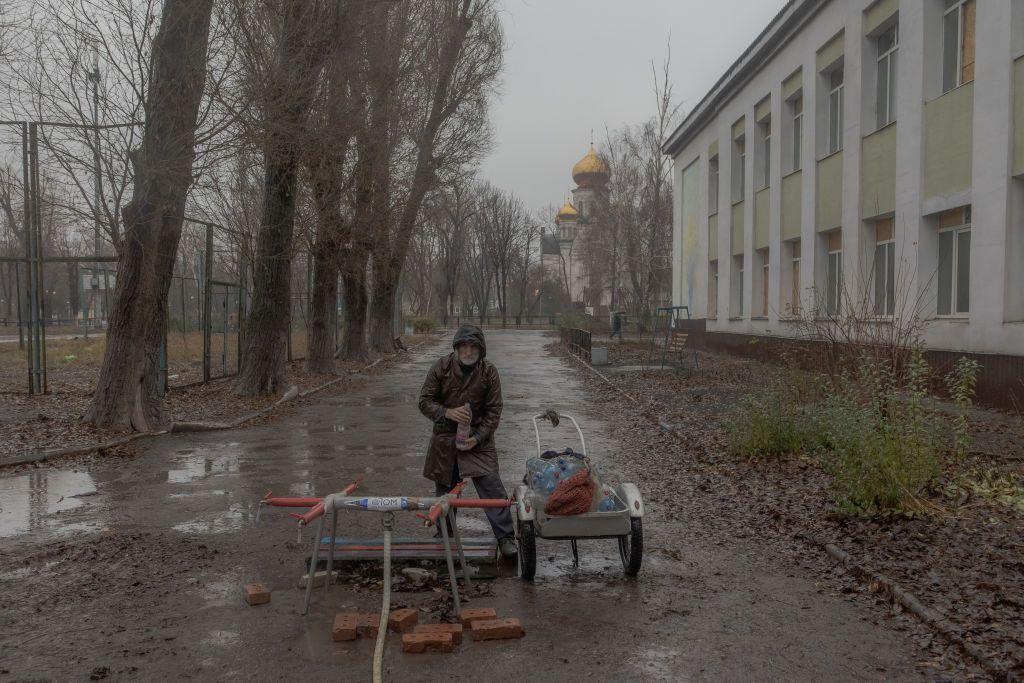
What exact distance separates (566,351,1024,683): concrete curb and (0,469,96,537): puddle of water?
5891 millimetres

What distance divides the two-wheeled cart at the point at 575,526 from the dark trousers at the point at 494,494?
0.32 meters

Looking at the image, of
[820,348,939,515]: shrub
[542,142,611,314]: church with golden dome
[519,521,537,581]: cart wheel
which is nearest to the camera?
[519,521,537,581]: cart wheel

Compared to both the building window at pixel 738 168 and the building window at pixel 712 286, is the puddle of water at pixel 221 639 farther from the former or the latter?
the building window at pixel 712 286

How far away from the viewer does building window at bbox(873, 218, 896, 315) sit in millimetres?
18500

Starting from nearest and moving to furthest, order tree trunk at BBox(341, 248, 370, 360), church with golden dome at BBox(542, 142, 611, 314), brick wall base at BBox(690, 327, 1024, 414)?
brick wall base at BBox(690, 327, 1024, 414)
tree trunk at BBox(341, 248, 370, 360)
church with golden dome at BBox(542, 142, 611, 314)

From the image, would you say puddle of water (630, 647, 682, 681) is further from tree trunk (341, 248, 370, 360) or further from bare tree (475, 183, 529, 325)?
bare tree (475, 183, 529, 325)

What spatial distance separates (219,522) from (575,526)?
3312 mm

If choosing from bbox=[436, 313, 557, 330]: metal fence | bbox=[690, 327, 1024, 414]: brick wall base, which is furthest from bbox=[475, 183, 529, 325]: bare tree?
bbox=[690, 327, 1024, 414]: brick wall base

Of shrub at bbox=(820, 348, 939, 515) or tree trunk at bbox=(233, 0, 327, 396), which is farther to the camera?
tree trunk at bbox=(233, 0, 327, 396)

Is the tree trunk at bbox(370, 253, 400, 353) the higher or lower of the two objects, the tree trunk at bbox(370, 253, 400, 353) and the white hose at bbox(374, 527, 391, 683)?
the higher

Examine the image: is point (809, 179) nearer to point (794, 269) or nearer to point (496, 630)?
point (794, 269)

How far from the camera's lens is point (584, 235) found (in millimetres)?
68125

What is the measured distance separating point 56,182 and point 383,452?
5.85 m

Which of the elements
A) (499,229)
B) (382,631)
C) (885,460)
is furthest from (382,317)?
(499,229)
